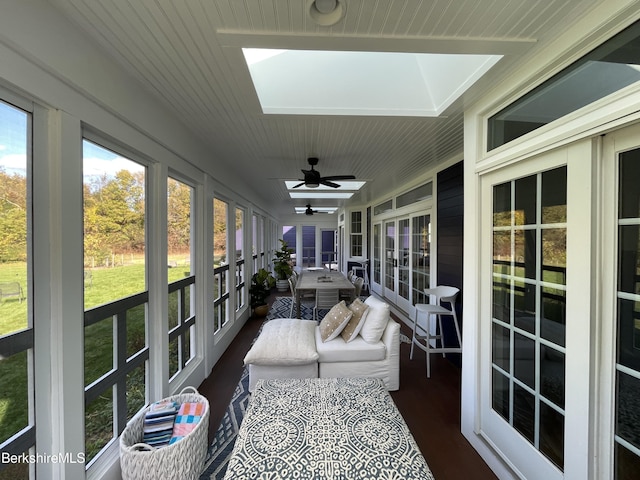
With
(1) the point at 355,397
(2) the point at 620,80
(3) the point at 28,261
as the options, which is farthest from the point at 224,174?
(2) the point at 620,80

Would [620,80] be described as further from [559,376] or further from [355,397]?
[355,397]

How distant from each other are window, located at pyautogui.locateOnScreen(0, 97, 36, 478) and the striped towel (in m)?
0.76

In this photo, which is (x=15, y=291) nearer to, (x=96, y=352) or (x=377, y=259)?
(x=96, y=352)

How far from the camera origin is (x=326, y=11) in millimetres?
1166

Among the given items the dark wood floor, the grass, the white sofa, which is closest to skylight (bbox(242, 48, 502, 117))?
the grass

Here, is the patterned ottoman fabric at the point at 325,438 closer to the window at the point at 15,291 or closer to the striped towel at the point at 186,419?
the striped towel at the point at 186,419

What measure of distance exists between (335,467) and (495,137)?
226 centimetres

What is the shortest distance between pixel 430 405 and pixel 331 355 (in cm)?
106

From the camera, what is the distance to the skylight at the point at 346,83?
2.15 metres

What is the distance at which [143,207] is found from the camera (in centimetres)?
208

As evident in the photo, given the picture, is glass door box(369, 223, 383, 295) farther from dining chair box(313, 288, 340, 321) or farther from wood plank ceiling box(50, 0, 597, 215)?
wood plank ceiling box(50, 0, 597, 215)

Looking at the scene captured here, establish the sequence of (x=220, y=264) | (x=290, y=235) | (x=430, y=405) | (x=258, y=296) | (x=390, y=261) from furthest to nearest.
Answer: (x=290, y=235)
(x=390, y=261)
(x=258, y=296)
(x=220, y=264)
(x=430, y=405)

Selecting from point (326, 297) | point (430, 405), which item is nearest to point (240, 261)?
point (326, 297)

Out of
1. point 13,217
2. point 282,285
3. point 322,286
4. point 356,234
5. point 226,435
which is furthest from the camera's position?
point 356,234
